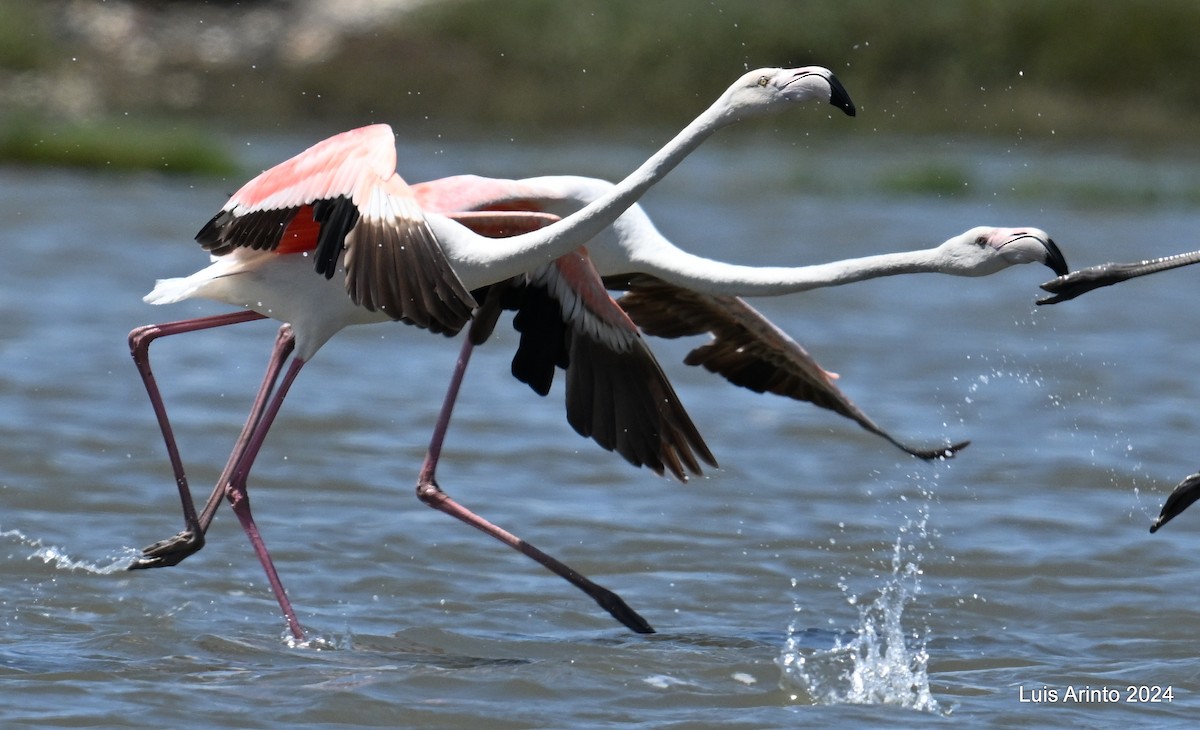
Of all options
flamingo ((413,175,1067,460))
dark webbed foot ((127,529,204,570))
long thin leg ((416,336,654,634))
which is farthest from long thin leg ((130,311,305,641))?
flamingo ((413,175,1067,460))

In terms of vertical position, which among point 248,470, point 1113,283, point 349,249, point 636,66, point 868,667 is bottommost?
point 868,667

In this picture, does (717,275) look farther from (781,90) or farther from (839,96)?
(839,96)

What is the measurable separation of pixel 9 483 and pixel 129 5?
961 inches

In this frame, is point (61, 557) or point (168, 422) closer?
point (168, 422)

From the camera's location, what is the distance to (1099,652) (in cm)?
720

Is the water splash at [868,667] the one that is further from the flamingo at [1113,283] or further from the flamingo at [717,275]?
the flamingo at [1113,283]

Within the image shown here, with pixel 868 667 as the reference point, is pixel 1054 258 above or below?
above

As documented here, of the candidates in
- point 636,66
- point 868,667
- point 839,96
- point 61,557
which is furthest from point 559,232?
point 636,66

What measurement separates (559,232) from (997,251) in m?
1.35

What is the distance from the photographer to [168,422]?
7219 mm

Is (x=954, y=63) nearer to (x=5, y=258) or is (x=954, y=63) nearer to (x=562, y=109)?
(x=562, y=109)

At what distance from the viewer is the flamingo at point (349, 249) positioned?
6.02 meters

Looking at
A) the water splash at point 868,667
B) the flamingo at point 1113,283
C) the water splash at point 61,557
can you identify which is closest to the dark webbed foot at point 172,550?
the water splash at point 61,557

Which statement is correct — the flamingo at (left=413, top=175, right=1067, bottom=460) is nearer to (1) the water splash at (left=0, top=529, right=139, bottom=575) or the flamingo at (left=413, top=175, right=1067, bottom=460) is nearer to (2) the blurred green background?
(1) the water splash at (left=0, top=529, right=139, bottom=575)
